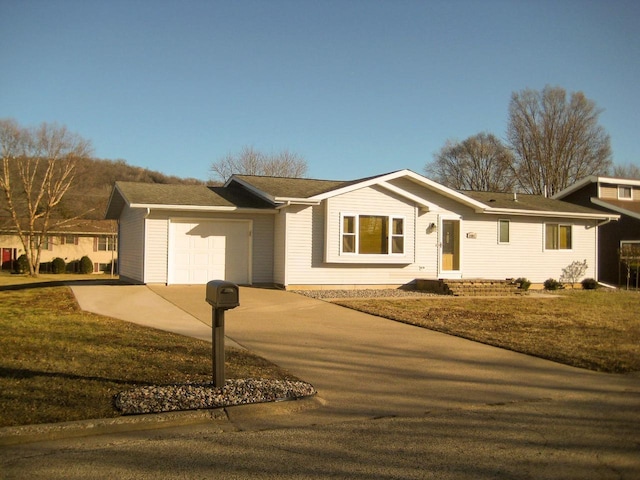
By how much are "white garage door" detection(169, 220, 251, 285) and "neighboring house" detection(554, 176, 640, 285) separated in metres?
18.4

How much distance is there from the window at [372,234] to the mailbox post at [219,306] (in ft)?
39.8

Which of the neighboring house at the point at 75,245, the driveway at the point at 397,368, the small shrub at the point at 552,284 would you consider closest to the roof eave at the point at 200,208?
the driveway at the point at 397,368

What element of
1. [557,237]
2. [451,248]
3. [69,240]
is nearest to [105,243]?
[69,240]

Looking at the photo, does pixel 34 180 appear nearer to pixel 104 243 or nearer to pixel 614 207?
pixel 104 243

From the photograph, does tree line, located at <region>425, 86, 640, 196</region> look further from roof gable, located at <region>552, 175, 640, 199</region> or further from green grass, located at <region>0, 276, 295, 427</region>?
green grass, located at <region>0, 276, 295, 427</region>

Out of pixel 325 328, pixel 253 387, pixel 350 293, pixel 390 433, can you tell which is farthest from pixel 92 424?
pixel 350 293

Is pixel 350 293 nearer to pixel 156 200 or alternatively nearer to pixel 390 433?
pixel 156 200

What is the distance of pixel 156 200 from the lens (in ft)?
57.7

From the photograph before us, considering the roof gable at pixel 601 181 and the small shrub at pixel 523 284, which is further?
the roof gable at pixel 601 181

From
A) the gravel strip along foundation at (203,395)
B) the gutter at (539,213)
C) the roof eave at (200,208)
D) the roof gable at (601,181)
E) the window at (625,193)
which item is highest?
the roof gable at (601,181)

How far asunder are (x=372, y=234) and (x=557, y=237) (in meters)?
8.71

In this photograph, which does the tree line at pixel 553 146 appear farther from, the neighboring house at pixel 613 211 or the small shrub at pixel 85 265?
the small shrub at pixel 85 265

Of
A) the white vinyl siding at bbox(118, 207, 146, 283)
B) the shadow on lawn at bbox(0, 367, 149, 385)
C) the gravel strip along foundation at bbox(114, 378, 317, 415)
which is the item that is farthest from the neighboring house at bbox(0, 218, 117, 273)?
the gravel strip along foundation at bbox(114, 378, 317, 415)

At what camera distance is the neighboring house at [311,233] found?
17.8 metres
